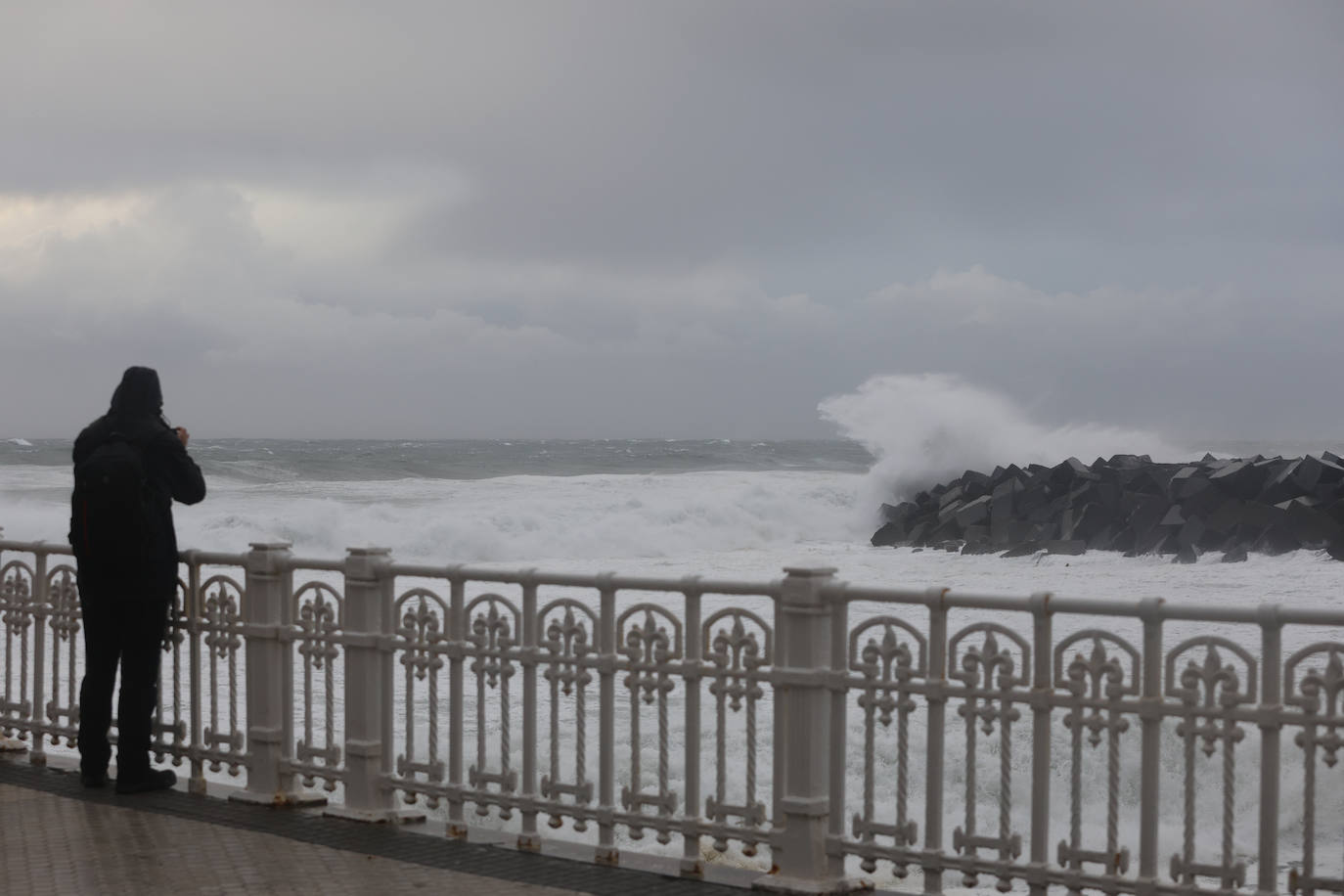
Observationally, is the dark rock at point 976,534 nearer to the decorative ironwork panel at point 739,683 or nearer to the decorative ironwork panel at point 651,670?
the decorative ironwork panel at point 651,670

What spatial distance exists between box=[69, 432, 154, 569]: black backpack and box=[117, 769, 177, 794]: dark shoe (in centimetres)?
111

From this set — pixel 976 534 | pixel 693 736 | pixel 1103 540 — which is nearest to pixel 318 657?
pixel 693 736

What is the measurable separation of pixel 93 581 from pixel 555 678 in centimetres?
256

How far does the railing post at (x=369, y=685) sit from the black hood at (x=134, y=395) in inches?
52.6

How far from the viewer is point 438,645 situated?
626cm

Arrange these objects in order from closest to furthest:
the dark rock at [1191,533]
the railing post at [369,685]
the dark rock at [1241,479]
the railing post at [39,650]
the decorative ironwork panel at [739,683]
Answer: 1. the decorative ironwork panel at [739,683]
2. the railing post at [369,685]
3. the railing post at [39,650]
4. the dark rock at [1191,533]
5. the dark rock at [1241,479]

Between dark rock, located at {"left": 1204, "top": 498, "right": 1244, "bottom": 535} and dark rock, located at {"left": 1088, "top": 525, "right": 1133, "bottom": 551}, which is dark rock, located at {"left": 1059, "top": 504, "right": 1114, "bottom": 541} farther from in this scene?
dark rock, located at {"left": 1204, "top": 498, "right": 1244, "bottom": 535}

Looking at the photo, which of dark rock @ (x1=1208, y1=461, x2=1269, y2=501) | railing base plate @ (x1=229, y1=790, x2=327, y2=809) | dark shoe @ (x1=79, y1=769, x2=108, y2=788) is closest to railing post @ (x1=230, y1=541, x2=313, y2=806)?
railing base plate @ (x1=229, y1=790, x2=327, y2=809)

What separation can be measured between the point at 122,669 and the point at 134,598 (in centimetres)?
49

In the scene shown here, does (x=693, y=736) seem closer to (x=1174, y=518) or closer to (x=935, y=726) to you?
(x=935, y=726)

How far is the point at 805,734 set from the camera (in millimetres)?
5383

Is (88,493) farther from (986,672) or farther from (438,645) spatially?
(986,672)

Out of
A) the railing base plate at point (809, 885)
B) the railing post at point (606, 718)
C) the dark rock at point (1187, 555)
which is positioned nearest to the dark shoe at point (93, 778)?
the railing post at point (606, 718)

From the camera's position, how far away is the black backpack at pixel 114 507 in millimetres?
6758
